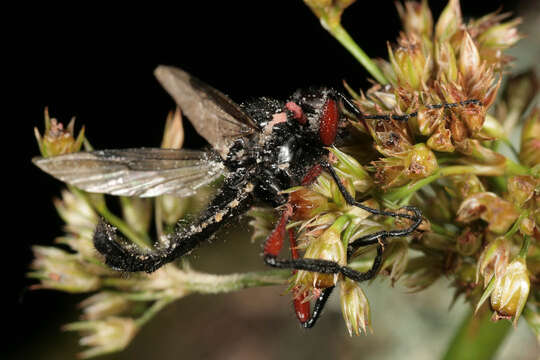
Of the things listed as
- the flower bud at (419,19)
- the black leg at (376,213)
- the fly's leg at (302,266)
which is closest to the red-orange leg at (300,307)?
the fly's leg at (302,266)

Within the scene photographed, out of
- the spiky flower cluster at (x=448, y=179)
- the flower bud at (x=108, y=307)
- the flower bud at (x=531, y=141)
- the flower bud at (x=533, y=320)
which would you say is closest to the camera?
the spiky flower cluster at (x=448, y=179)

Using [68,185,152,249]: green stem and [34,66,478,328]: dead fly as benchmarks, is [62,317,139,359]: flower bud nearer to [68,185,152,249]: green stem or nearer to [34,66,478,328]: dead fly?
Result: [68,185,152,249]: green stem

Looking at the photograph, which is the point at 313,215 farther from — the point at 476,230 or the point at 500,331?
the point at 500,331

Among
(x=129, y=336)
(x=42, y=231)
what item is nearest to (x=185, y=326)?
(x=42, y=231)

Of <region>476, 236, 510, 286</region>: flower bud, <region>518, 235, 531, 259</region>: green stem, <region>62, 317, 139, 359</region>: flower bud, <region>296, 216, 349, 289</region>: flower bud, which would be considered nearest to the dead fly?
<region>296, 216, 349, 289</region>: flower bud

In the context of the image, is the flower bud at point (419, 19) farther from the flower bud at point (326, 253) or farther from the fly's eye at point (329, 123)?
the flower bud at point (326, 253)

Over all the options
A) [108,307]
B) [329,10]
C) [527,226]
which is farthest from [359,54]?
[108,307]

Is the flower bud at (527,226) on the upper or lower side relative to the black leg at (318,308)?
lower
